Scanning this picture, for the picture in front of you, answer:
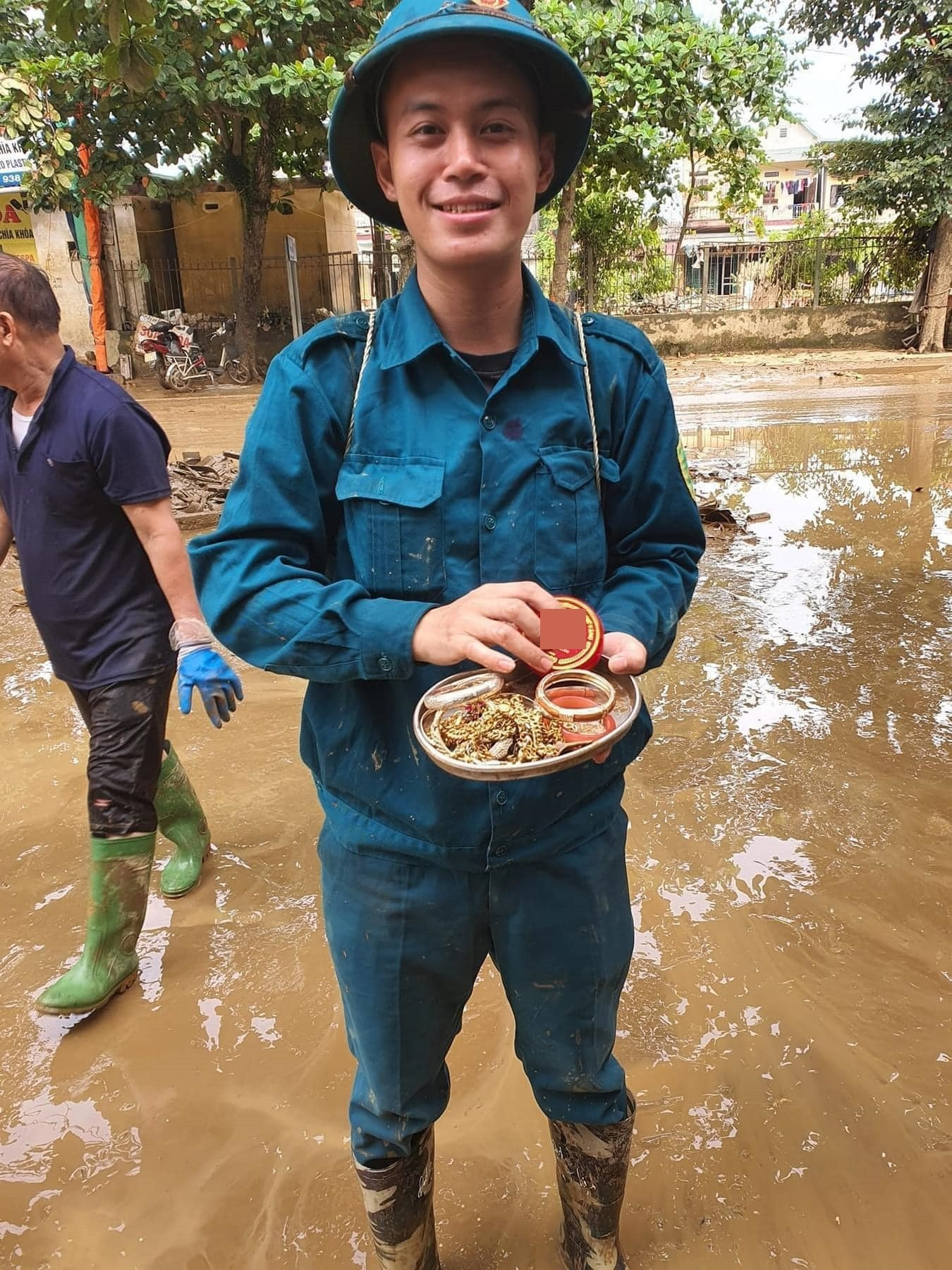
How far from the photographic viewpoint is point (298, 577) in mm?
1325

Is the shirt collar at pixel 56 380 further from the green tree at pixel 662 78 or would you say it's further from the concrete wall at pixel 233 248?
the concrete wall at pixel 233 248

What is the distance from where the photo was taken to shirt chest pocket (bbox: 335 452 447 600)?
53.6 inches

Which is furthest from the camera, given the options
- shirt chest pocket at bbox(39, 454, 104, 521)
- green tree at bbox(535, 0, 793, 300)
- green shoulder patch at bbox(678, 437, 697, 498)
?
green tree at bbox(535, 0, 793, 300)

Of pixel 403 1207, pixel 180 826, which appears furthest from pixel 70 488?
pixel 403 1207

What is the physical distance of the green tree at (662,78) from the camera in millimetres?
Result: 10633

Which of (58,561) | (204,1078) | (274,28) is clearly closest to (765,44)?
(274,28)

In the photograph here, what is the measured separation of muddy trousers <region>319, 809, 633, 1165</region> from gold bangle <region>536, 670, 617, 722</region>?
0.94 ft

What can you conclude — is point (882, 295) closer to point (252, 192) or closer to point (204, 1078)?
point (252, 192)

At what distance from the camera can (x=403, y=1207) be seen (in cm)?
162

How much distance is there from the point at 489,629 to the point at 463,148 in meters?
0.68

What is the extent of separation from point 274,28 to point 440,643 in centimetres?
1235

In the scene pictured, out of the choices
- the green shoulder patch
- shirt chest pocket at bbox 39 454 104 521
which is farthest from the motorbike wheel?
the green shoulder patch

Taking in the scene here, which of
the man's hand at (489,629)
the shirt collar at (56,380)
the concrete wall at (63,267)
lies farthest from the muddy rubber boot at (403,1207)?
the concrete wall at (63,267)

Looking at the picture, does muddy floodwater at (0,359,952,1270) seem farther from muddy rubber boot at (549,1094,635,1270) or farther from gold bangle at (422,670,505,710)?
gold bangle at (422,670,505,710)
